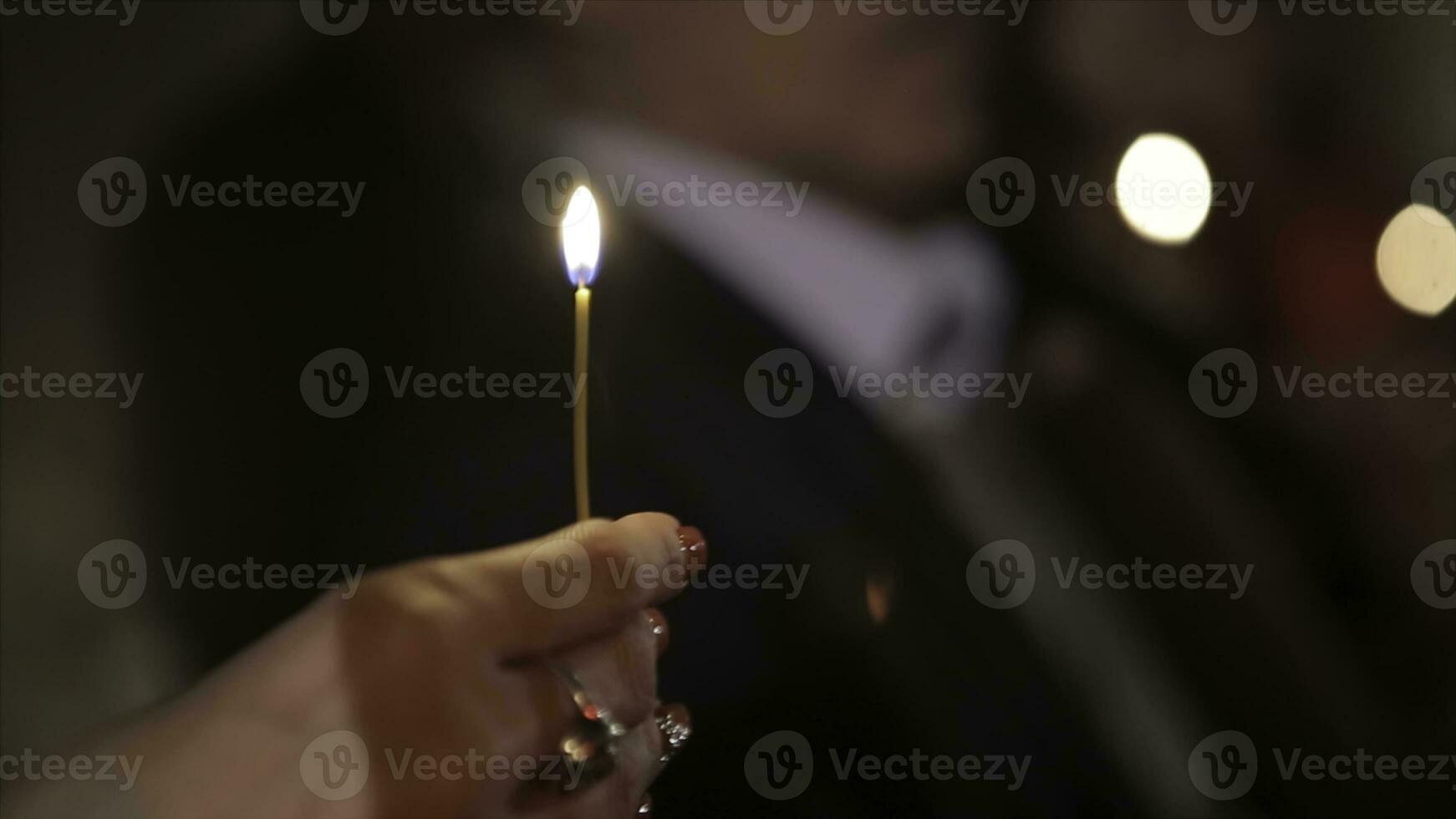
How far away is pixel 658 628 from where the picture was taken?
586mm

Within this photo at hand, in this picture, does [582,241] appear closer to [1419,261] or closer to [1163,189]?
[1163,189]

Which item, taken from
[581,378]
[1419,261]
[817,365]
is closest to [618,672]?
[581,378]

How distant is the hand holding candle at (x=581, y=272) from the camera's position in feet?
1.71

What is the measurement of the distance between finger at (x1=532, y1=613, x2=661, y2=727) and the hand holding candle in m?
0.08

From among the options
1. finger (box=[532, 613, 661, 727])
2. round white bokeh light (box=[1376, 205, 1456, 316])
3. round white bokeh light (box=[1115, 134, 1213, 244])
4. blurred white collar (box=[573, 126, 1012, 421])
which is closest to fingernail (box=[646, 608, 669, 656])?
finger (box=[532, 613, 661, 727])

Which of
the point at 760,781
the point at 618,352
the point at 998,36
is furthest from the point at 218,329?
the point at 998,36

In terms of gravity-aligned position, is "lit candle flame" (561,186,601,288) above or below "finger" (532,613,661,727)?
above

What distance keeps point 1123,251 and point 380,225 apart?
65cm

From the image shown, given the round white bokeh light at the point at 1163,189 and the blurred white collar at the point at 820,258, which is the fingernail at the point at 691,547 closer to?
the blurred white collar at the point at 820,258

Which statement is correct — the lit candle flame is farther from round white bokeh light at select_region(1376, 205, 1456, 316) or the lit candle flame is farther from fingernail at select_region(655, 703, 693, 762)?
round white bokeh light at select_region(1376, 205, 1456, 316)

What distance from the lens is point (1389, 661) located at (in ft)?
2.61

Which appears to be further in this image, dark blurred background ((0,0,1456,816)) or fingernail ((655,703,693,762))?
dark blurred background ((0,0,1456,816))

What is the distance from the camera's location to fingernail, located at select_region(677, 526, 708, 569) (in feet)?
1.87

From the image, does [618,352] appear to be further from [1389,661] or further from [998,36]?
[1389,661]
